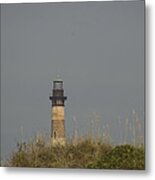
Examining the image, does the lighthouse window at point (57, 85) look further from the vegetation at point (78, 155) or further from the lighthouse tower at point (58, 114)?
the vegetation at point (78, 155)

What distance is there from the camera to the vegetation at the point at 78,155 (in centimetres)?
213

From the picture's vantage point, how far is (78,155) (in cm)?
217

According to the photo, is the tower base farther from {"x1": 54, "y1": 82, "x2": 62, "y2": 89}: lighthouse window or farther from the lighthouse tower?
{"x1": 54, "y1": 82, "x2": 62, "y2": 89}: lighthouse window

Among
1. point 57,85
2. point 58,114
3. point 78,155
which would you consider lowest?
point 78,155

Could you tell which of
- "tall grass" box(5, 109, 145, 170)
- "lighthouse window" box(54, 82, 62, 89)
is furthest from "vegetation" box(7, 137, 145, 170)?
"lighthouse window" box(54, 82, 62, 89)

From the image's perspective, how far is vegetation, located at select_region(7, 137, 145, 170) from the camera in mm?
2131

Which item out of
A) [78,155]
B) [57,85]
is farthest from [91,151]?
[57,85]

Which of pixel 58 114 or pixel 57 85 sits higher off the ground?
pixel 57 85

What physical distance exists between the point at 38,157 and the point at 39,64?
385mm

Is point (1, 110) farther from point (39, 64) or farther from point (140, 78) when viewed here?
point (140, 78)

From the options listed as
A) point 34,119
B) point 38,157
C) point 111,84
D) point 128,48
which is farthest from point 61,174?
point 128,48

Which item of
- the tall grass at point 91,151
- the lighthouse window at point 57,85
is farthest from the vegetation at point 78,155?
the lighthouse window at point 57,85

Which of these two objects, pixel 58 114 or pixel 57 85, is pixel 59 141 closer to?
pixel 58 114

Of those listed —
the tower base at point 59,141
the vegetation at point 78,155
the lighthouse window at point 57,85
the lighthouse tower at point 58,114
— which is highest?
the lighthouse window at point 57,85
